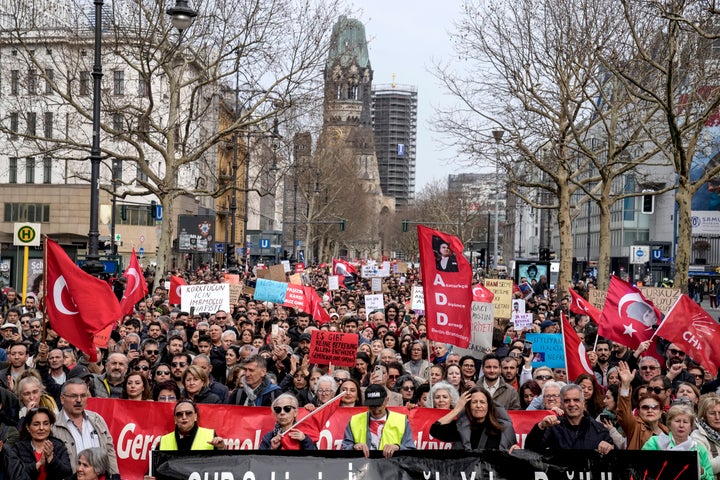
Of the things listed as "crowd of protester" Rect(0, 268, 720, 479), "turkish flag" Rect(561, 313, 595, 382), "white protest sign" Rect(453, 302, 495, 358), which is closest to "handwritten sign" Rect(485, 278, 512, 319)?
"crowd of protester" Rect(0, 268, 720, 479)

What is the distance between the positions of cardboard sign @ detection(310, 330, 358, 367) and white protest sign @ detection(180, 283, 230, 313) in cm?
624

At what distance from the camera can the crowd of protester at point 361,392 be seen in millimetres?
7547

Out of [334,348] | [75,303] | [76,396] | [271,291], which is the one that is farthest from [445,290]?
[271,291]

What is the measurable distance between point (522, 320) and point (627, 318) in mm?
6840

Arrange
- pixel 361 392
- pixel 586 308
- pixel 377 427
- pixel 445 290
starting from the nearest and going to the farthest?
pixel 377 427
pixel 361 392
pixel 445 290
pixel 586 308

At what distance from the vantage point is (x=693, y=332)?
11.7m

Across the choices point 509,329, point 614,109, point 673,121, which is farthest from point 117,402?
point 614,109

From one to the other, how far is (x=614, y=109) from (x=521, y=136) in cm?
320

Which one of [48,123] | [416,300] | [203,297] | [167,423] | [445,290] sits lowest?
[167,423]

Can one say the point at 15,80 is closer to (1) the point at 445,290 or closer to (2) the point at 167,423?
(1) the point at 445,290

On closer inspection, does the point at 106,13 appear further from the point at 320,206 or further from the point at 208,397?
the point at 320,206

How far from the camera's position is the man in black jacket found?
25.1 ft

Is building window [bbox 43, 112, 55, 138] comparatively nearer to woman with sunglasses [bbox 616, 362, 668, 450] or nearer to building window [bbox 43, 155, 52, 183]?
building window [bbox 43, 155, 52, 183]

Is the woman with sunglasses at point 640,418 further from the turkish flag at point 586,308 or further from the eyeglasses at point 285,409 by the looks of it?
the turkish flag at point 586,308
